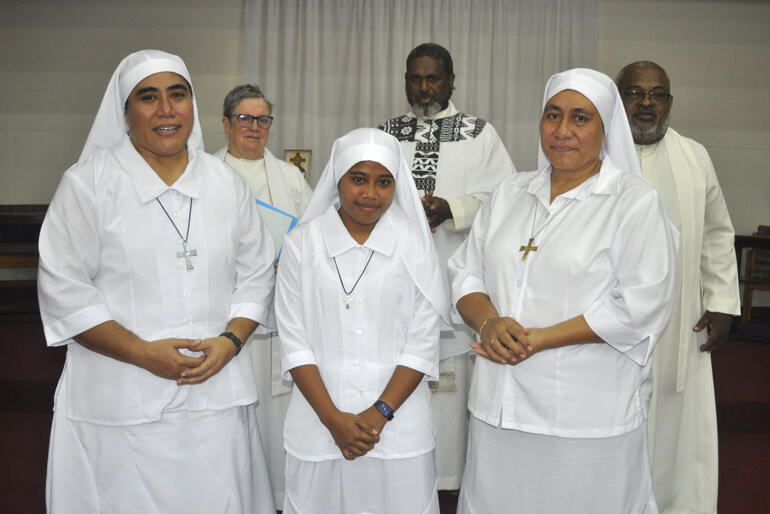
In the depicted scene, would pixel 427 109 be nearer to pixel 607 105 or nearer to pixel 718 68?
pixel 607 105

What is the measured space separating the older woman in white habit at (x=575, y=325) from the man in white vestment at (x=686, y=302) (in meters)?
1.00

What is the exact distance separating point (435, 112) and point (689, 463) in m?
2.23

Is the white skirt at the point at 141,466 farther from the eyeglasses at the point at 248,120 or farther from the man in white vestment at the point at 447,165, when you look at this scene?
the eyeglasses at the point at 248,120

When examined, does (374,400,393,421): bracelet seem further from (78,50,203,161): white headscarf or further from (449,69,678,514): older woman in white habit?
(78,50,203,161): white headscarf

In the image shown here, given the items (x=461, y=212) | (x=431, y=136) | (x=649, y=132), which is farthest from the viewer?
(x=431, y=136)

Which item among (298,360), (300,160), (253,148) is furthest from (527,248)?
(300,160)

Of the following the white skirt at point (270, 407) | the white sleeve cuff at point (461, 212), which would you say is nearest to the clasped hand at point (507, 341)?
the white sleeve cuff at point (461, 212)

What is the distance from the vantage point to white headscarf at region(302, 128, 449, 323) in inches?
95.6

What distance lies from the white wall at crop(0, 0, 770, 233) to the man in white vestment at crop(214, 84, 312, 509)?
16.3 feet

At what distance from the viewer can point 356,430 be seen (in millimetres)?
2301

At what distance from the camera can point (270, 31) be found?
327 inches

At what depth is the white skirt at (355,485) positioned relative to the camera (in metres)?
2.39

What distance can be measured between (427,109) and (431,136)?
15 centimetres

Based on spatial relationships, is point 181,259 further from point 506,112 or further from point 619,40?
point 619,40
